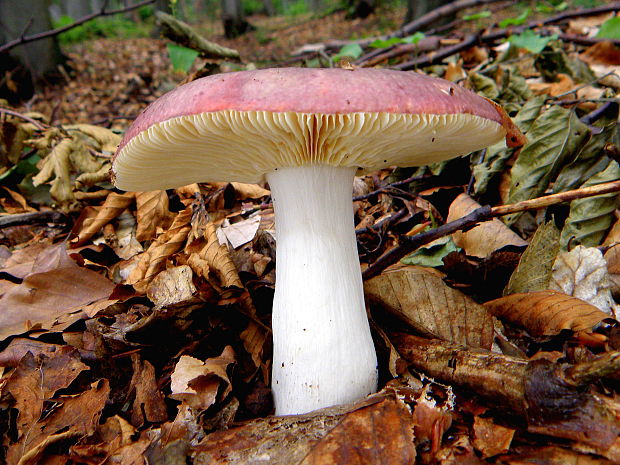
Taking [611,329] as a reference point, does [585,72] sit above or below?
above

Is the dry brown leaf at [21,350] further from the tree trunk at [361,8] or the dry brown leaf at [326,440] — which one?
the tree trunk at [361,8]

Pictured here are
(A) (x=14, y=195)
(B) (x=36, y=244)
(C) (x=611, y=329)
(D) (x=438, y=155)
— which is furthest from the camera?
(A) (x=14, y=195)

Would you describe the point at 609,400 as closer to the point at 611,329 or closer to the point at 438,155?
the point at 611,329

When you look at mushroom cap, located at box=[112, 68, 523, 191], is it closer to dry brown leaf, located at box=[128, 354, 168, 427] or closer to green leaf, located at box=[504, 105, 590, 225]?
green leaf, located at box=[504, 105, 590, 225]

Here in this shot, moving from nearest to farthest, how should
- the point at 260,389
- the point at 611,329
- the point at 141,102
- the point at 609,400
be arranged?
the point at 609,400 → the point at 611,329 → the point at 260,389 → the point at 141,102

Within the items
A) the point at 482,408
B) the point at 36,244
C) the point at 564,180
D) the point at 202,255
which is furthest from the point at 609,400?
the point at 36,244

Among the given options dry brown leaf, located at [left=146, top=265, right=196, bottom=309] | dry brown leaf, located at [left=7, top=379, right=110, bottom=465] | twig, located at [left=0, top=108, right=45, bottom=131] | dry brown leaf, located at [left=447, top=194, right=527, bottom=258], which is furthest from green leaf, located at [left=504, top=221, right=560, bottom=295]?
twig, located at [left=0, top=108, right=45, bottom=131]

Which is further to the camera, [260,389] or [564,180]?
[564,180]

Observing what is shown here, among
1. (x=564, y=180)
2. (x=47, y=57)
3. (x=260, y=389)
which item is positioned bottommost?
(x=260, y=389)

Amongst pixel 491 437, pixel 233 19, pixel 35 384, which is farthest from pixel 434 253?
pixel 233 19
